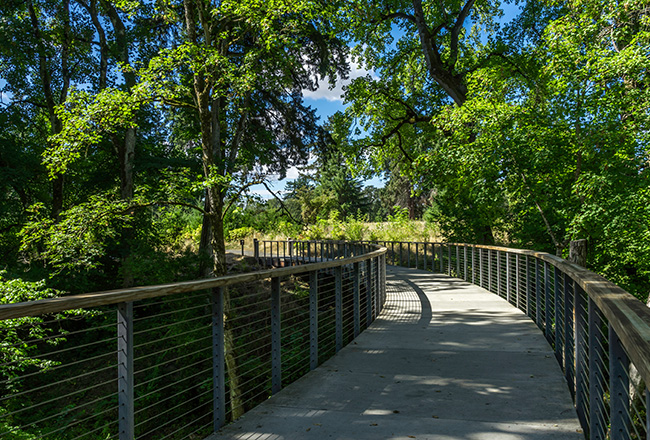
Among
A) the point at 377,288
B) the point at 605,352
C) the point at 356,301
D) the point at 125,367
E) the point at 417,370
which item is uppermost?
the point at 605,352

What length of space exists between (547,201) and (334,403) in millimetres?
11224

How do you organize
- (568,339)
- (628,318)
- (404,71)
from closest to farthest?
(628,318)
(568,339)
(404,71)

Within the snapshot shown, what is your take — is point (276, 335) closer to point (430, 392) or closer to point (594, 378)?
point (430, 392)

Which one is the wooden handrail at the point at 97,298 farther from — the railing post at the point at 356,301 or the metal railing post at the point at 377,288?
the metal railing post at the point at 377,288

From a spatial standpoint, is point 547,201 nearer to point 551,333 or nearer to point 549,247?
point 549,247

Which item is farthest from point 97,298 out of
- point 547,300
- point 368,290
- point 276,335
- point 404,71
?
point 404,71

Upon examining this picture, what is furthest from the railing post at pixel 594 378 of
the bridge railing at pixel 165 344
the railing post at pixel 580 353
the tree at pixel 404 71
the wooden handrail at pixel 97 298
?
the tree at pixel 404 71

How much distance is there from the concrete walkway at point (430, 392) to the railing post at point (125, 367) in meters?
0.81

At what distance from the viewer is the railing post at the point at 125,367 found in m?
2.78

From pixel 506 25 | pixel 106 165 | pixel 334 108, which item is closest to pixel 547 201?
pixel 506 25

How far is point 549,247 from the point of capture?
608 inches

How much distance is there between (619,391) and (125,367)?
268cm

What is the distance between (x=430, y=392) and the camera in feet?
14.1

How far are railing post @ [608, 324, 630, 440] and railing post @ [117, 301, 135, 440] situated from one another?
2.60m
